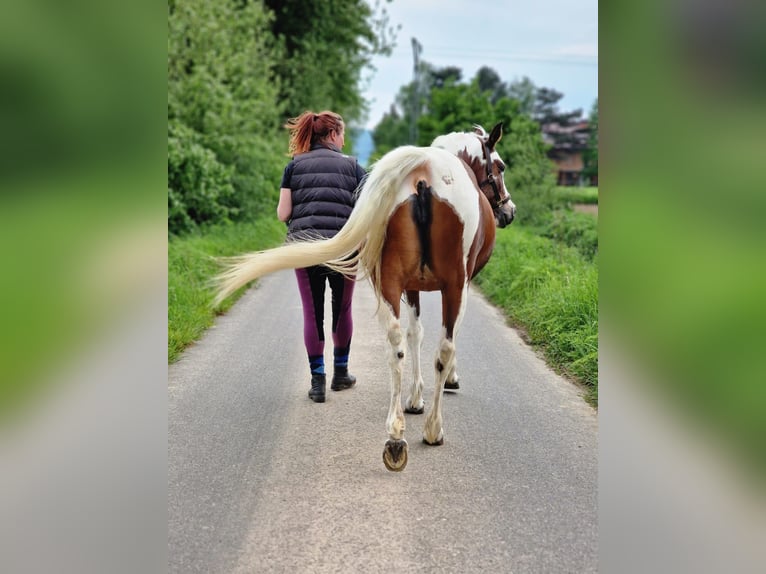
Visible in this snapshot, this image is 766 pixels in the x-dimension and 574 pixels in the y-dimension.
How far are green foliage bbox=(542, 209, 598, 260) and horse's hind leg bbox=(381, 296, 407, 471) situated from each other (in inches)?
272

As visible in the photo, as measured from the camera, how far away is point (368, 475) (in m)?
3.87

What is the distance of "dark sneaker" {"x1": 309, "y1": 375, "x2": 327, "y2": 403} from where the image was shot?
5.22m

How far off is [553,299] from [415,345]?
308cm

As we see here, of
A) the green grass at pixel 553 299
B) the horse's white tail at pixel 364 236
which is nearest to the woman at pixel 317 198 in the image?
the horse's white tail at pixel 364 236

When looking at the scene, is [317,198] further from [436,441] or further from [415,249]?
[436,441]

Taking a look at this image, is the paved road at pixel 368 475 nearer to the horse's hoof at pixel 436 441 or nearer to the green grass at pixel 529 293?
the horse's hoof at pixel 436 441

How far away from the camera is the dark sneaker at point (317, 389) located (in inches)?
206

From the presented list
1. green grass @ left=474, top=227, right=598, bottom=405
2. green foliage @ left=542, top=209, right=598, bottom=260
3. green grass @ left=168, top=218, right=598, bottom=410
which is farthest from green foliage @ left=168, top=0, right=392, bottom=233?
green foliage @ left=542, top=209, right=598, bottom=260

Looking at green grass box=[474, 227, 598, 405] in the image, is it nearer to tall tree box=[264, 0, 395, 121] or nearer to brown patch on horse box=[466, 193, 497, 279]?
brown patch on horse box=[466, 193, 497, 279]

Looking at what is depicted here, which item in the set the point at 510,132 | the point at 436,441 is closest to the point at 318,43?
the point at 510,132
